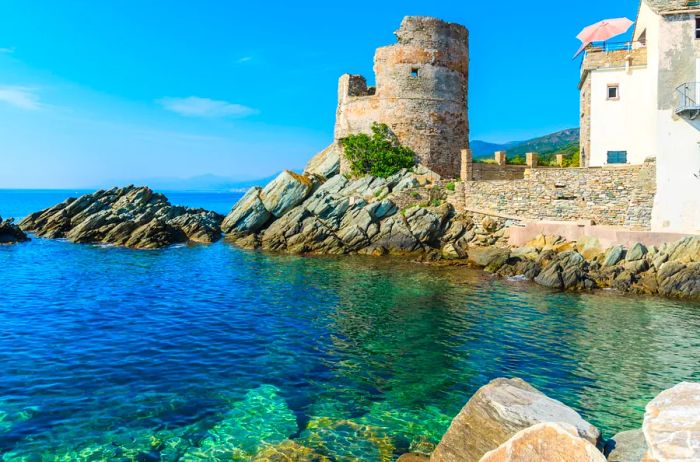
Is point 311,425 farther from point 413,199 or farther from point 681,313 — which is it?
point 413,199

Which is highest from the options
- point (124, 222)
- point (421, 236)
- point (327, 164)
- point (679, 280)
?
point (327, 164)

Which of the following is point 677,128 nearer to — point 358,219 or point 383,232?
point 383,232

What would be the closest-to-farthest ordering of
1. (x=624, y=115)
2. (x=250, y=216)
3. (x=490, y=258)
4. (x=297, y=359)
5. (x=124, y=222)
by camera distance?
(x=297, y=359), (x=490, y=258), (x=624, y=115), (x=250, y=216), (x=124, y=222)

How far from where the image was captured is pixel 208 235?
4125 centimetres

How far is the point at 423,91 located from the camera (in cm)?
4056

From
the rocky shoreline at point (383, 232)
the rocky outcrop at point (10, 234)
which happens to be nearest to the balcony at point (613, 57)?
the rocky shoreline at point (383, 232)

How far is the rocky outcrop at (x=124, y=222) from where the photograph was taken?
124 feet

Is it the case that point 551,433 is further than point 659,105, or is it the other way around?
point 659,105

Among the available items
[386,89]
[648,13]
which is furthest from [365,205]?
[648,13]

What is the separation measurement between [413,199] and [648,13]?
1719cm

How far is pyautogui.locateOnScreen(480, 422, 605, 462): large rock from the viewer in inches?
194

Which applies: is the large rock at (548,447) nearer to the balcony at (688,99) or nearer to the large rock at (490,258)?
the large rock at (490,258)

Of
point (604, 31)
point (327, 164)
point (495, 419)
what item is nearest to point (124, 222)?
point (327, 164)

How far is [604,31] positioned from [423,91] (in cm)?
1381
